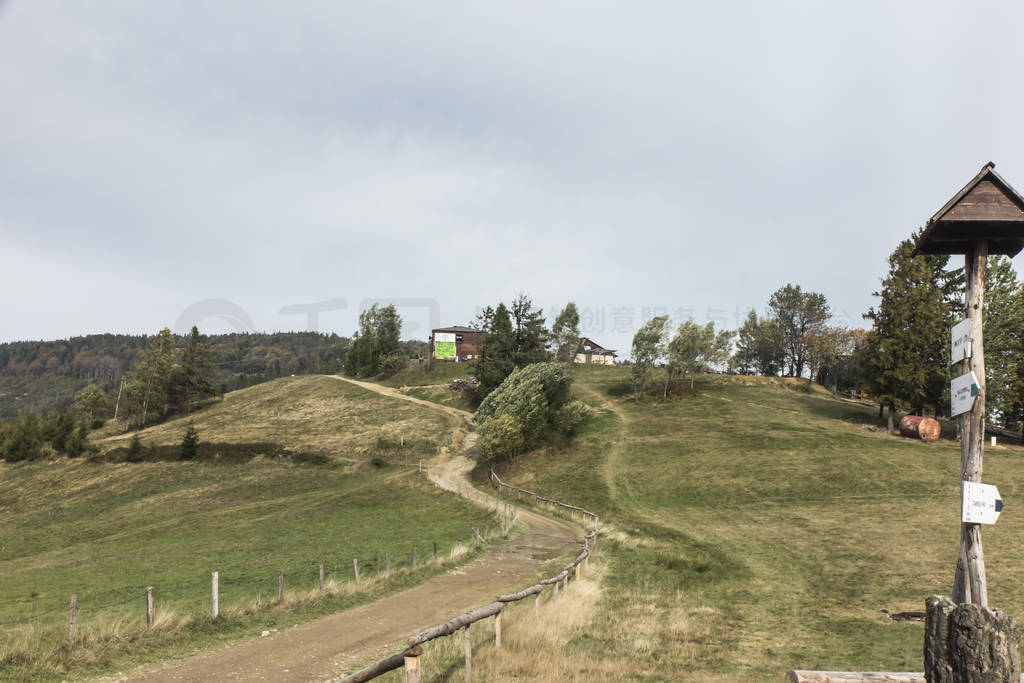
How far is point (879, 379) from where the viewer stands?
202 ft

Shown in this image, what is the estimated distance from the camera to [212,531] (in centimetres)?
4338

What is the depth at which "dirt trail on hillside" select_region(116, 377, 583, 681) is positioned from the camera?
44.9ft

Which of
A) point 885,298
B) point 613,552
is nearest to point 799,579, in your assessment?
point 613,552

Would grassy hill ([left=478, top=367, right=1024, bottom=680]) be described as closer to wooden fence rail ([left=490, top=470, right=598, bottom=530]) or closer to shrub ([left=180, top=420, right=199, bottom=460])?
wooden fence rail ([left=490, top=470, right=598, bottom=530])

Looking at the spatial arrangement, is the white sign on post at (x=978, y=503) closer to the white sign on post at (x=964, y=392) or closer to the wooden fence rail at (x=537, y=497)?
the white sign on post at (x=964, y=392)

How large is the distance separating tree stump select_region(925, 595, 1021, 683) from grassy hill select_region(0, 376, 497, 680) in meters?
16.4

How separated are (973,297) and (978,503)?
3.31 metres

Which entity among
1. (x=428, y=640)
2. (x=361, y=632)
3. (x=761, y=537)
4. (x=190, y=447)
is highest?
(x=428, y=640)

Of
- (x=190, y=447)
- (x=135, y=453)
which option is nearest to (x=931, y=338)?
(x=190, y=447)

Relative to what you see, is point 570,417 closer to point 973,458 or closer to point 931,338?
point 931,338

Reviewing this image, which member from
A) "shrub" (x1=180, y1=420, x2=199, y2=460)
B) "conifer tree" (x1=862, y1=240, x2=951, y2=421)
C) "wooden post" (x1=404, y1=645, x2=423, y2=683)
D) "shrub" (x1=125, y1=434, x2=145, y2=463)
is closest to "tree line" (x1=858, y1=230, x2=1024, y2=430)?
"conifer tree" (x1=862, y1=240, x2=951, y2=421)

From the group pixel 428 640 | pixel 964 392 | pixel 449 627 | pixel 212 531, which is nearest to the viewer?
pixel 964 392

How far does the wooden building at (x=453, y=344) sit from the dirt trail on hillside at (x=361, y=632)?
11711 centimetres

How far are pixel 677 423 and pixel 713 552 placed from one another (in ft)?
142
